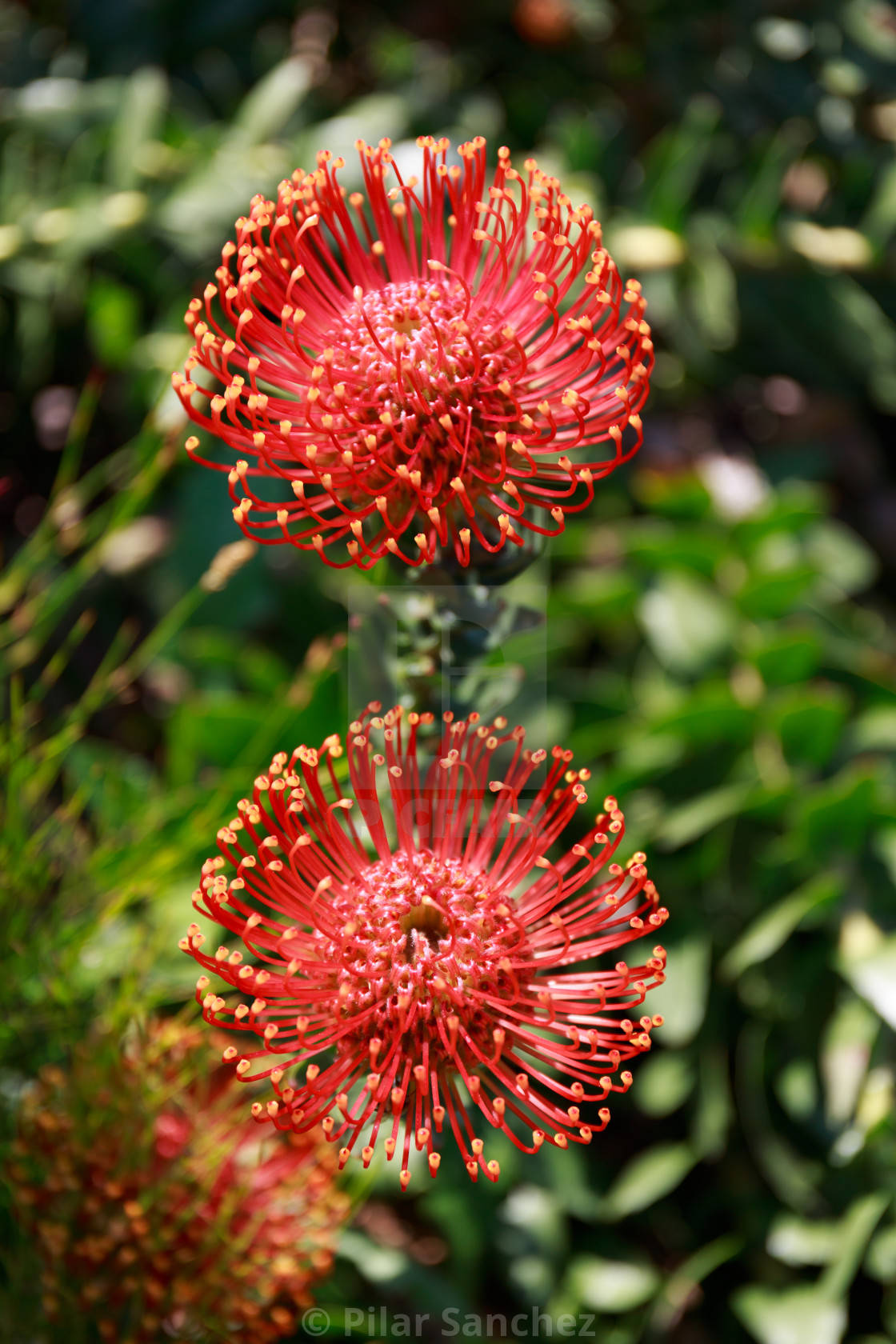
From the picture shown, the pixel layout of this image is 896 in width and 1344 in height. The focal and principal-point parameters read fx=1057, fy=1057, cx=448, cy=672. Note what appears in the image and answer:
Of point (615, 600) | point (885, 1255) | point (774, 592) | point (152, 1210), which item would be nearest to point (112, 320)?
point (615, 600)

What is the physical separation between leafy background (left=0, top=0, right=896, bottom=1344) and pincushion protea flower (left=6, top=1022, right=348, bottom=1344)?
0.14 feet

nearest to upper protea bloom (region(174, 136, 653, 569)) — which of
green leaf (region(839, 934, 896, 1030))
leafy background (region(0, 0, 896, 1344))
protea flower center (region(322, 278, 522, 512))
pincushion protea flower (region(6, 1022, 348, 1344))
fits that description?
protea flower center (region(322, 278, 522, 512))

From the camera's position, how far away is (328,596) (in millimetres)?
1008

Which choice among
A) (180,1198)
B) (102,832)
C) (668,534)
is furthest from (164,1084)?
(668,534)

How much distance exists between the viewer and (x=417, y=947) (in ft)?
1.48

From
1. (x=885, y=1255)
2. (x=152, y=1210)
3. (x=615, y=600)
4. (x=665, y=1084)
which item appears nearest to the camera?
(x=152, y=1210)

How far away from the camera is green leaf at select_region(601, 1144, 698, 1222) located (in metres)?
0.79

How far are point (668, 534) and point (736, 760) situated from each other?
0.73ft

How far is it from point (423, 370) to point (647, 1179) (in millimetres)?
636

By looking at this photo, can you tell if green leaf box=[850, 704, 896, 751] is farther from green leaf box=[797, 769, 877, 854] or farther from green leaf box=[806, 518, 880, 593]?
green leaf box=[806, 518, 880, 593]

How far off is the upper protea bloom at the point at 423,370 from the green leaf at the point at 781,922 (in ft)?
1.27

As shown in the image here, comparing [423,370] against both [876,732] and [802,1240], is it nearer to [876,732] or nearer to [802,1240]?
[876,732]

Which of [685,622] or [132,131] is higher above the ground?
[132,131]

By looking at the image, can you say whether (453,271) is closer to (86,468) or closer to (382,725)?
(382,725)
